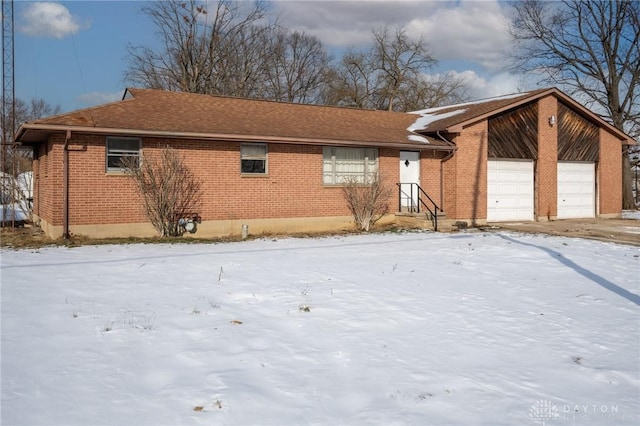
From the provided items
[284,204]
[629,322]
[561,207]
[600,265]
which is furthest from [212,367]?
[561,207]

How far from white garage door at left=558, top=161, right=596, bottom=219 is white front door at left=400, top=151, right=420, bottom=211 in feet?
21.8

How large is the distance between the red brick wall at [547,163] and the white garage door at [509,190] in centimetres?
32

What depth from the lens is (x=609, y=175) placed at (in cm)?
2264

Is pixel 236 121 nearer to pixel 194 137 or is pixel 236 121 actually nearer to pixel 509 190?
pixel 194 137

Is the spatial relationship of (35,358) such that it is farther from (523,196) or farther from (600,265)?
(523,196)

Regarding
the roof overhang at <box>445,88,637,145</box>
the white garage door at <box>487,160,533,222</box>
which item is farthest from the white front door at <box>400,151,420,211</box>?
the white garage door at <box>487,160,533,222</box>

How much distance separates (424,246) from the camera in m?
12.9

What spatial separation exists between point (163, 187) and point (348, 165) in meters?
6.40

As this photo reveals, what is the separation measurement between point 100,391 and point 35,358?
1.04 metres

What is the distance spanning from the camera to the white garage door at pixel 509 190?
19609 millimetres

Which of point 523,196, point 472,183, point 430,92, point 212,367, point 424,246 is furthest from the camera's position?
point 430,92

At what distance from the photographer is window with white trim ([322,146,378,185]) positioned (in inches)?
678

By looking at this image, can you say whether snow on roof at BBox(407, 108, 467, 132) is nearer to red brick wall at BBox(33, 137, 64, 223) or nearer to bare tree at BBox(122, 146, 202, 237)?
bare tree at BBox(122, 146, 202, 237)

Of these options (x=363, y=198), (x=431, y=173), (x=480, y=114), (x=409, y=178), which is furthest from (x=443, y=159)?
(x=363, y=198)
